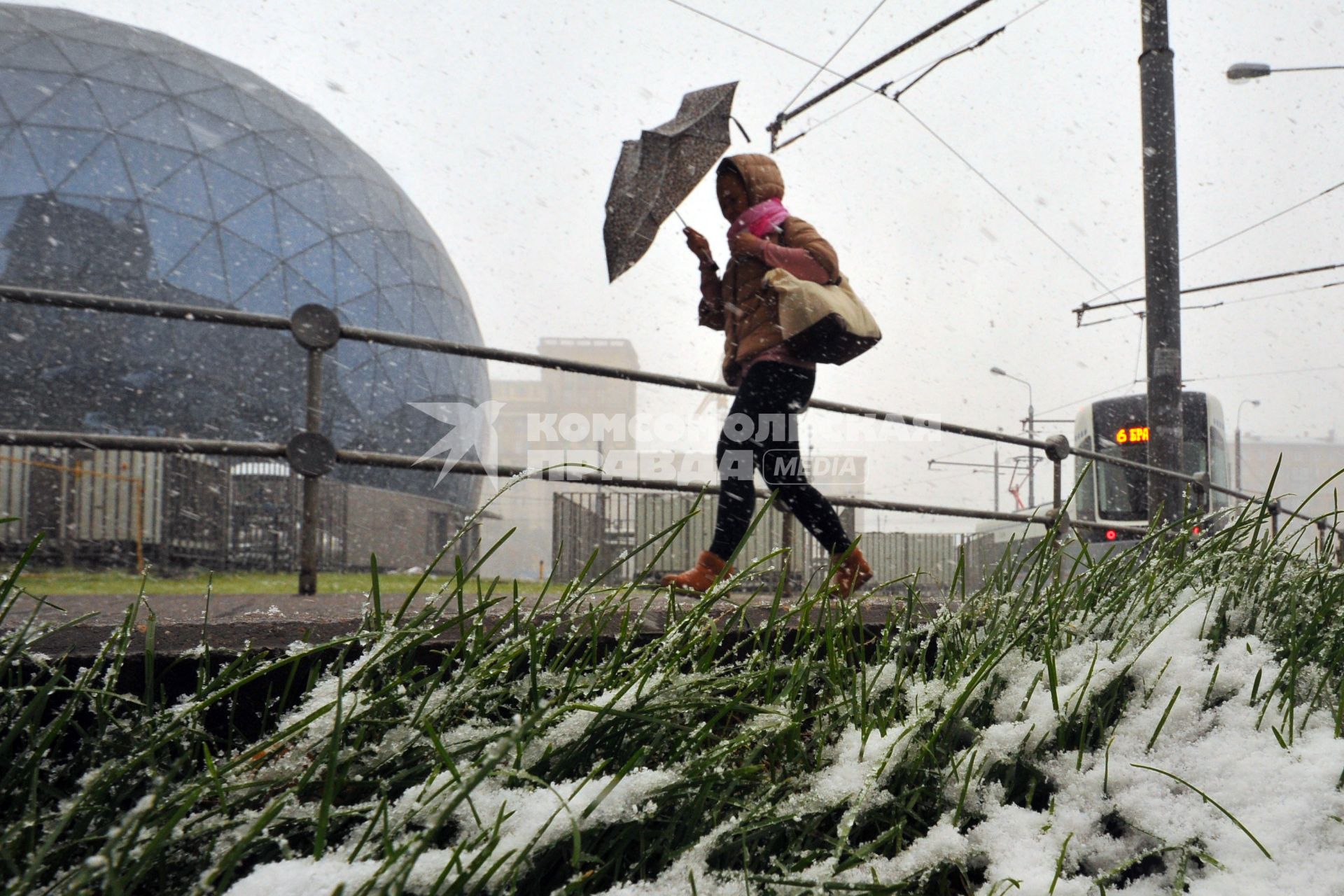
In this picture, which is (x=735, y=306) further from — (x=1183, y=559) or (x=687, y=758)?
(x=687, y=758)

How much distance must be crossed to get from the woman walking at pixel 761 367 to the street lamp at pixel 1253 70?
8745 mm

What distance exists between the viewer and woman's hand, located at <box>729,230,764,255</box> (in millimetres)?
3059

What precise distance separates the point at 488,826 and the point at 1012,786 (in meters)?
0.67

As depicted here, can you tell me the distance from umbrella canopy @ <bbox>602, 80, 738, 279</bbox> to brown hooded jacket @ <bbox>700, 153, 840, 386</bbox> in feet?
1.82

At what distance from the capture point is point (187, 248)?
784 inches

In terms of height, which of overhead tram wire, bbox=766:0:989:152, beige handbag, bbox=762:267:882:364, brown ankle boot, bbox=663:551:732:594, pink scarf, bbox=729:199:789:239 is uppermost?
overhead tram wire, bbox=766:0:989:152

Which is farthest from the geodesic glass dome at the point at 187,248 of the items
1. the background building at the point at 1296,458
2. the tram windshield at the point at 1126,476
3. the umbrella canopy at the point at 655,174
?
the background building at the point at 1296,458

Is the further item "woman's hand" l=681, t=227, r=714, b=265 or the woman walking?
"woman's hand" l=681, t=227, r=714, b=265

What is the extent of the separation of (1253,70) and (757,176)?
8.91 meters

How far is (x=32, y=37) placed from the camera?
74.4ft

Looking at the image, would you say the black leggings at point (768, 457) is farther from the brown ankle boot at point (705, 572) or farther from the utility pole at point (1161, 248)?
the utility pole at point (1161, 248)

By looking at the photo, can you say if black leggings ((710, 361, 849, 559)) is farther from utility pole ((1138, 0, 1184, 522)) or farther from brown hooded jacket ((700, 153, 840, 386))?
utility pole ((1138, 0, 1184, 522))

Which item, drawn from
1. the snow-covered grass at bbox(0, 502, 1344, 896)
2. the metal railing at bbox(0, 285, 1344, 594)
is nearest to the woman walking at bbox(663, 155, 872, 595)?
the metal railing at bbox(0, 285, 1344, 594)

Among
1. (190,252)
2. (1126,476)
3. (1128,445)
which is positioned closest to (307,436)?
(1128,445)
